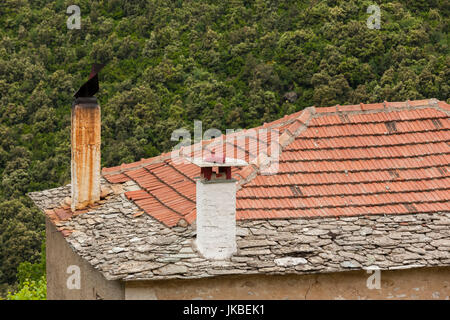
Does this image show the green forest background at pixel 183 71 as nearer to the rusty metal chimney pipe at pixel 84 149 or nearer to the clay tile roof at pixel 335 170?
the rusty metal chimney pipe at pixel 84 149

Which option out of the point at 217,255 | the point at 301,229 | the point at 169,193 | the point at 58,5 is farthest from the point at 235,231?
the point at 58,5

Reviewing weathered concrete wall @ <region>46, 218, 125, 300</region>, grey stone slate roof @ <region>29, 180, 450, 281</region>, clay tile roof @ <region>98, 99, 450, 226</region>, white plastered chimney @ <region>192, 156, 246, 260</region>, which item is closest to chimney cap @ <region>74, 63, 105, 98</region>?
clay tile roof @ <region>98, 99, 450, 226</region>

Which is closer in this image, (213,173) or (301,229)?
(213,173)

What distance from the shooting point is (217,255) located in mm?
9203

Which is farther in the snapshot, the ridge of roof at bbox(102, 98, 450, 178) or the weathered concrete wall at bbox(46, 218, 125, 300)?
the ridge of roof at bbox(102, 98, 450, 178)

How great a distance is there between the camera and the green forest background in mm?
33719

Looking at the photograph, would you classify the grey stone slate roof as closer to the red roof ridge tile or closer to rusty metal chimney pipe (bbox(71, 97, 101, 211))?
rusty metal chimney pipe (bbox(71, 97, 101, 211))

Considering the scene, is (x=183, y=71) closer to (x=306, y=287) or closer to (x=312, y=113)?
(x=312, y=113)

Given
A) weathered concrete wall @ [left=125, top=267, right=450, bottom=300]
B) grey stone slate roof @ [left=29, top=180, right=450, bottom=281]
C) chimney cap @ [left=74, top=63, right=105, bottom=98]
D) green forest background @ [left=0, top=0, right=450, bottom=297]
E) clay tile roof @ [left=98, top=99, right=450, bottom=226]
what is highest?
green forest background @ [left=0, top=0, right=450, bottom=297]

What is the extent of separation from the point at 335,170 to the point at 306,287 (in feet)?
7.82

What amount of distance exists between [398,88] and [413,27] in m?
→ 7.81

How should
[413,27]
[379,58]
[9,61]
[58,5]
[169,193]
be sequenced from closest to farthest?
[169,193], [379,58], [413,27], [9,61], [58,5]

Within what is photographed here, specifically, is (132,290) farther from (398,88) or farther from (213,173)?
(398,88)

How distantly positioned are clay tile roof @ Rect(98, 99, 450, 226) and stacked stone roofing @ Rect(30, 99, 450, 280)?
2cm
